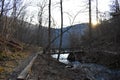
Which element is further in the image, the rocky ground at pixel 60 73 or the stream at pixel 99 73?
the stream at pixel 99 73

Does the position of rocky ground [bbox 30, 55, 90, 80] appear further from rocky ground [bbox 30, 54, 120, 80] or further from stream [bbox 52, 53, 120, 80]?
stream [bbox 52, 53, 120, 80]

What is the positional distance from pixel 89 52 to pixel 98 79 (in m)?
16.9

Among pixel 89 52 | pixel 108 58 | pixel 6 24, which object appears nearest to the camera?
pixel 6 24

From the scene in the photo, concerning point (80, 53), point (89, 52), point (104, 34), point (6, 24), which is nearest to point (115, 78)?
point (6, 24)

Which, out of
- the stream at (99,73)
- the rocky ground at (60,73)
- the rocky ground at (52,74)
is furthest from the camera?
the stream at (99,73)

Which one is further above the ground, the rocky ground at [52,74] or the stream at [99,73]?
the rocky ground at [52,74]

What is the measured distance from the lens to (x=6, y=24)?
16219mm

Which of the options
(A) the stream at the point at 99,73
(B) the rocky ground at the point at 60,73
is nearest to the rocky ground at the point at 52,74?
(B) the rocky ground at the point at 60,73

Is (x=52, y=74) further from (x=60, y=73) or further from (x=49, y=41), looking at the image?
(x=49, y=41)

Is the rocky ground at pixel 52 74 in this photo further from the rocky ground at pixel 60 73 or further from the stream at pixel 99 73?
the stream at pixel 99 73

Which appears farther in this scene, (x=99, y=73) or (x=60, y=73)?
(x=99, y=73)

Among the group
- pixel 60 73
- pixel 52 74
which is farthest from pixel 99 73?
pixel 52 74

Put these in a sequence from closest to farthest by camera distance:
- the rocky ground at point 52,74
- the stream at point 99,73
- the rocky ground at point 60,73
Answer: the rocky ground at point 52,74 → the rocky ground at point 60,73 → the stream at point 99,73

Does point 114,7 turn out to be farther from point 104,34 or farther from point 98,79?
point 98,79
